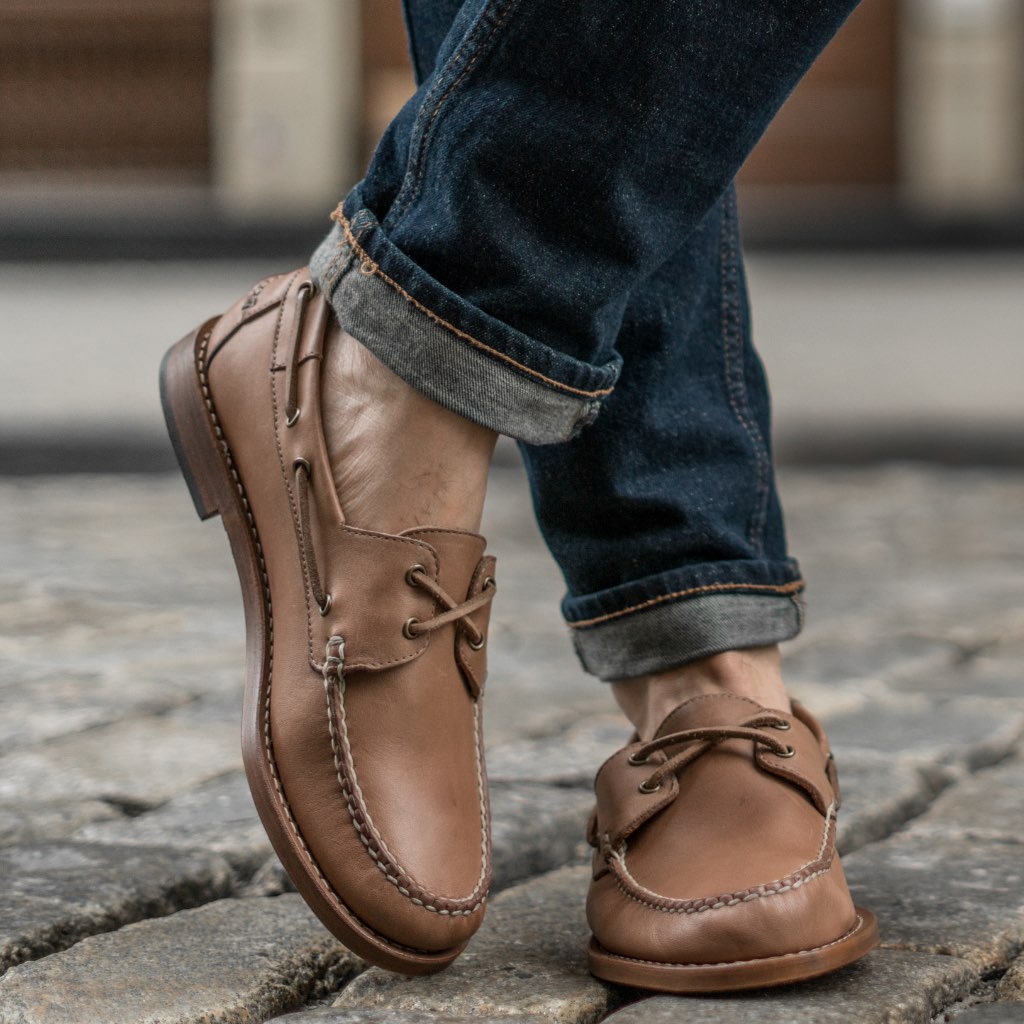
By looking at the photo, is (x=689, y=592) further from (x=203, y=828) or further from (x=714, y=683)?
(x=203, y=828)

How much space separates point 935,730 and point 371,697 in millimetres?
968

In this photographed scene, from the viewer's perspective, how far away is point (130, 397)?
5074 mm

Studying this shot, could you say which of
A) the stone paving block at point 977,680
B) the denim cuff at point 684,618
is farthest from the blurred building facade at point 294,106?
the denim cuff at point 684,618

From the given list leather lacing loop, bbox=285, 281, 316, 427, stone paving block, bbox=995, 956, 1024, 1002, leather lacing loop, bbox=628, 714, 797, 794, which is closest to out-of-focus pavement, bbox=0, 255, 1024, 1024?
stone paving block, bbox=995, 956, 1024, 1002

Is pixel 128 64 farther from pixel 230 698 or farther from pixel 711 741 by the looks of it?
pixel 711 741

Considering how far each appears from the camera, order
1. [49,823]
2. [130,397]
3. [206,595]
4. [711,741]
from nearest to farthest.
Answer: [711,741]
[49,823]
[206,595]
[130,397]

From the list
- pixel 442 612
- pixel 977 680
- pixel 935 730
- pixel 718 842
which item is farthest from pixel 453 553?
pixel 977 680

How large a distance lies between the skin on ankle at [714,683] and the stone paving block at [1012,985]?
23cm

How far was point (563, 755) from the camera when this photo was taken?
1538 millimetres

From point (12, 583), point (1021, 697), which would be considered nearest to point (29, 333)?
point (12, 583)

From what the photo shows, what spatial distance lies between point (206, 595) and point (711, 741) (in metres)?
1.73

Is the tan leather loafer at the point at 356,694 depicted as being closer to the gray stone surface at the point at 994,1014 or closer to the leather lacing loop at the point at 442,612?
the leather lacing loop at the point at 442,612

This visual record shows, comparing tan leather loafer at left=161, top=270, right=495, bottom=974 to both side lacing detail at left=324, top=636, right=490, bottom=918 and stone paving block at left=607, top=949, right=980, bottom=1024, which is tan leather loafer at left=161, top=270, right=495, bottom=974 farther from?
stone paving block at left=607, top=949, right=980, bottom=1024

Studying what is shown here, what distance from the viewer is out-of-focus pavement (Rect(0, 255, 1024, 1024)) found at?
906 millimetres
